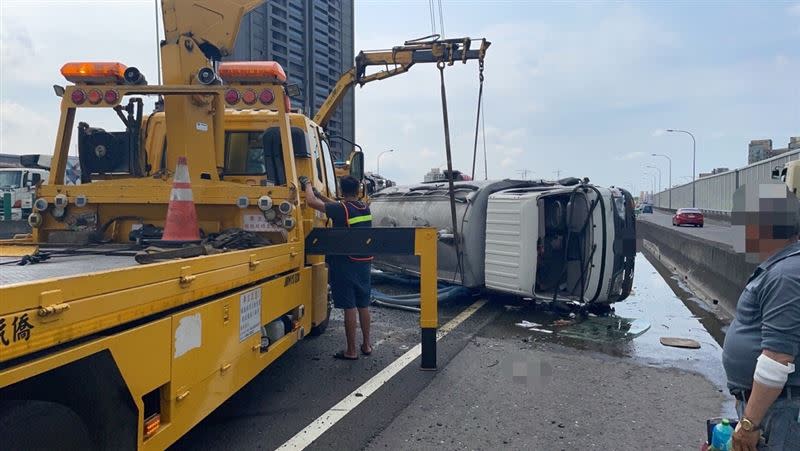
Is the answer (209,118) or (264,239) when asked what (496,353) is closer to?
(264,239)

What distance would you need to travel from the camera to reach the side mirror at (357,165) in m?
7.14

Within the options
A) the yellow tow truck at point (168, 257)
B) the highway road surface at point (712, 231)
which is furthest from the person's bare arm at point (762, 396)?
the yellow tow truck at point (168, 257)

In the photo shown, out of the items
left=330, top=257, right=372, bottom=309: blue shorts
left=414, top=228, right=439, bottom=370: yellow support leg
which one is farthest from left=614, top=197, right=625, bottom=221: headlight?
left=330, top=257, right=372, bottom=309: blue shorts

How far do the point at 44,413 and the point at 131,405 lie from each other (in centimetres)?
46

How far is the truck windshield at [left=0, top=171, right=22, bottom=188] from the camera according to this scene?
60.5ft

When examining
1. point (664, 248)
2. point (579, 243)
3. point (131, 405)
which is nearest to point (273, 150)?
point (131, 405)

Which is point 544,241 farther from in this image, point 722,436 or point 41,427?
point 41,427

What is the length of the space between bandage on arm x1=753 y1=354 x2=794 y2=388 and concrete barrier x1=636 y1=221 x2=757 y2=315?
9.67 ft

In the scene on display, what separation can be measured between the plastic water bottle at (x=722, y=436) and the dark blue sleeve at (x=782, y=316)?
1.26 ft

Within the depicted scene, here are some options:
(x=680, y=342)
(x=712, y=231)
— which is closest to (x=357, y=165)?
(x=680, y=342)

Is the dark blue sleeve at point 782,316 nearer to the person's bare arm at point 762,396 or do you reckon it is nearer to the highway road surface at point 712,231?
the person's bare arm at point 762,396

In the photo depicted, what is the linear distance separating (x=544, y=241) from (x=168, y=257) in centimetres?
620

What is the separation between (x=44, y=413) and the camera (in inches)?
88.1

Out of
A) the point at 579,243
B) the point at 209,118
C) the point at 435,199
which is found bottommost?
the point at 579,243
